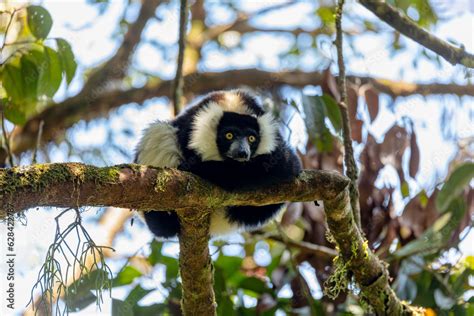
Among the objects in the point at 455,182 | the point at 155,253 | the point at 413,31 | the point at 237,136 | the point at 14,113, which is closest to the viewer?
the point at 413,31

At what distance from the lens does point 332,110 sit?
16.4 feet

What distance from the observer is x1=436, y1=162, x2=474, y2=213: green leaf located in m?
4.50

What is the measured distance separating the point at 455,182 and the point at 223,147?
1699mm

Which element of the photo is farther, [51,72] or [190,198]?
[51,72]

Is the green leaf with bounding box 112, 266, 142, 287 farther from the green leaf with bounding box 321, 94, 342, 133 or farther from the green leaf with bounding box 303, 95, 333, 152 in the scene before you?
the green leaf with bounding box 321, 94, 342, 133

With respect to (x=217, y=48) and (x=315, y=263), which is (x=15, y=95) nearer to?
(x=315, y=263)

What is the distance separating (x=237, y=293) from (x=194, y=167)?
6.78ft

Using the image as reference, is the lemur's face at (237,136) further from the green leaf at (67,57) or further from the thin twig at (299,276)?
the green leaf at (67,57)

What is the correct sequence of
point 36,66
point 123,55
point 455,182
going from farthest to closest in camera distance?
point 123,55 < point 455,182 < point 36,66

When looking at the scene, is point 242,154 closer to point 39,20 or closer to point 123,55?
point 39,20

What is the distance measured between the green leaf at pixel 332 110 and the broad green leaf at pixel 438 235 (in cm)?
108

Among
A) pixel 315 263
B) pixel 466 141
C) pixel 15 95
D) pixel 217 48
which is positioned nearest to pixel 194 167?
pixel 15 95

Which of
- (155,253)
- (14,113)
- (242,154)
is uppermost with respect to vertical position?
(14,113)

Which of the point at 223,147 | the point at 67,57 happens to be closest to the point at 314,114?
the point at 223,147
